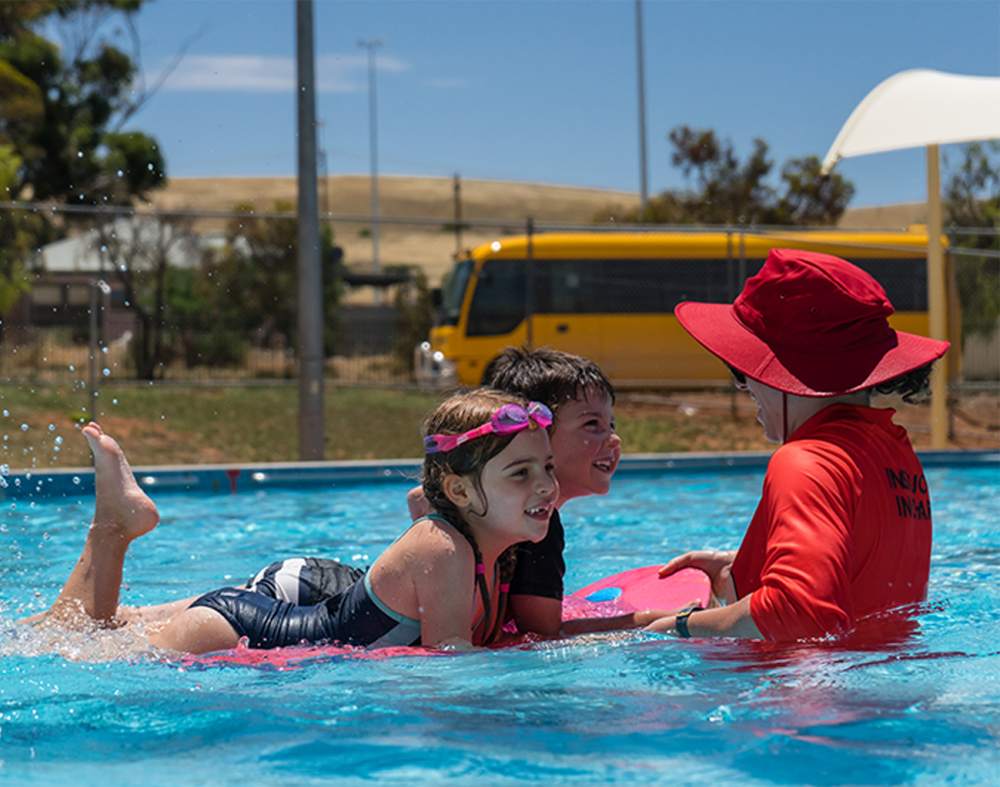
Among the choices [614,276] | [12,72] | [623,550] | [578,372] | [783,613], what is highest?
[12,72]

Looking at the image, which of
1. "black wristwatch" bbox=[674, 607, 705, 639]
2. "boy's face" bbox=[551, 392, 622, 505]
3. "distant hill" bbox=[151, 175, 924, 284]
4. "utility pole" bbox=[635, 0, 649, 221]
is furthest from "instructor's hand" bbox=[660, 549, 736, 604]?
"distant hill" bbox=[151, 175, 924, 284]

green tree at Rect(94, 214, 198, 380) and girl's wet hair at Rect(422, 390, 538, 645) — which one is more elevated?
green tree at Rect(94, 214, 198, 380)

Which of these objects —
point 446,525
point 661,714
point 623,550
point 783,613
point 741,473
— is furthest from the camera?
point 741,473

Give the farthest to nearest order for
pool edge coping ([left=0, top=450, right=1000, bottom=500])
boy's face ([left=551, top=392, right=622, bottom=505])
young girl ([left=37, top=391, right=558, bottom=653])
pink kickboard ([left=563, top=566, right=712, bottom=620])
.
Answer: pool edge coping ([left=0, top=450, right=1000, bottom=500]) < pink kickboard ([left=563, top=566, right=712, bottom=620]) < boy's face ([left=551, top=392, right=622, bottom=505]) < young girl ([left=37, top=391, right=558, bottom=653])

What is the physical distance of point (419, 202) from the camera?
89.8 meters

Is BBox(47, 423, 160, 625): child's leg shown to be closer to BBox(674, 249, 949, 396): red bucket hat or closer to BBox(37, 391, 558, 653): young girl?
BBox(37, 391, 558, 653): young girl

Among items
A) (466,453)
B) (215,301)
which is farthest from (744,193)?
(466,453)

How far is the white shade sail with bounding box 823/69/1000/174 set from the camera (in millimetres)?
7547

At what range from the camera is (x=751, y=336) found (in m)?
2.54

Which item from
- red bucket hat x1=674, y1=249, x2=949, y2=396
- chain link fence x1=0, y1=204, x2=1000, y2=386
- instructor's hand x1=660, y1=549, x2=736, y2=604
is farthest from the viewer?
chain link fence x1=0, y1=204, x2=1000, y2=386

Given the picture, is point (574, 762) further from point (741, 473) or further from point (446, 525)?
point (741, 473)

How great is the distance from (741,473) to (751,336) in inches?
234

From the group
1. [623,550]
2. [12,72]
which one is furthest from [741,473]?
[12,72]

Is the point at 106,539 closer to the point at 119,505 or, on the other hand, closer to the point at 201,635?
the point at 119,505
